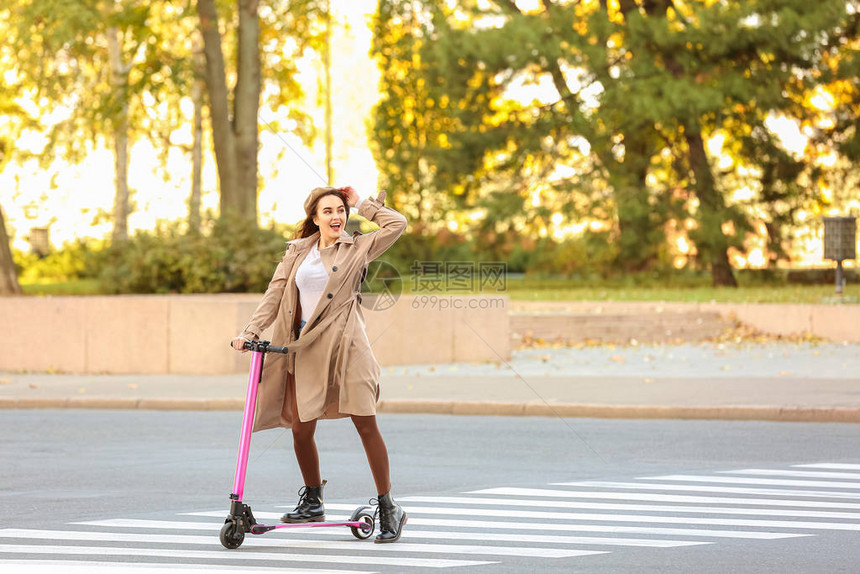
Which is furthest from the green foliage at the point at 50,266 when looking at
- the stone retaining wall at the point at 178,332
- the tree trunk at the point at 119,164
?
the stone retaining wall at the point at 178,332

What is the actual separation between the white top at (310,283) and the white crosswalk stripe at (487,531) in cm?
128

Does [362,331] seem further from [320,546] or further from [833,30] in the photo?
[833,30]

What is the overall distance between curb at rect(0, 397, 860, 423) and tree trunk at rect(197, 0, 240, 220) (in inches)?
420

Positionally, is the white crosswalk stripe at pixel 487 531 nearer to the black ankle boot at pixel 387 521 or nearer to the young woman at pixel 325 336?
the black ankle boot at pixel 387 521

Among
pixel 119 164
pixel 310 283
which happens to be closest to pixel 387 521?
pixel 310 283

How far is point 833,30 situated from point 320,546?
27587 millimetres

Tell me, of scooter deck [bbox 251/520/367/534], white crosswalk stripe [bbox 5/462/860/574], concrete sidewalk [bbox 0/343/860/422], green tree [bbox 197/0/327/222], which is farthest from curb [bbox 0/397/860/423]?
green tree [bbox 197/0/327/222]

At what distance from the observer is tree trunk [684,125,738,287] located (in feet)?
110

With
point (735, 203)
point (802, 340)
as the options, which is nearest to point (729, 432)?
point (802, 340)

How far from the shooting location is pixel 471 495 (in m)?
9.40

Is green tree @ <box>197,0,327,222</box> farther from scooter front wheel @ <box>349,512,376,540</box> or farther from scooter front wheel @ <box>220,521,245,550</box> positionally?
scooter front wheel @ <box>220,521,245,550</box>

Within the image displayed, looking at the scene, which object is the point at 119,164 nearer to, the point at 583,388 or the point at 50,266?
the point at 50,266

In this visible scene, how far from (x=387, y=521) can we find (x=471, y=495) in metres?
1.93

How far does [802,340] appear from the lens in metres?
23.2
